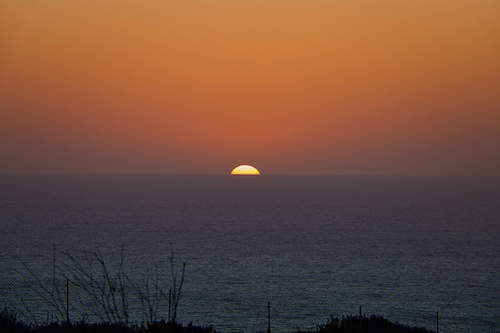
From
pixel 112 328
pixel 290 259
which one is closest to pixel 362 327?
pixel 112 328

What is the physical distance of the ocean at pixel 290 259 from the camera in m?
54.8

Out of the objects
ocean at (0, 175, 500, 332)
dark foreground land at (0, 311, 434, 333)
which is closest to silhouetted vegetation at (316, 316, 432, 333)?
dark foreground land at (0, 311, 434, 333)

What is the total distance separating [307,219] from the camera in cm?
15275

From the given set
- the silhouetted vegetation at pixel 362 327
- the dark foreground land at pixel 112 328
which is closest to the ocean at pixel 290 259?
the dark foreground land at pixel 112 328

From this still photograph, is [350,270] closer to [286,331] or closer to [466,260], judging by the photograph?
[466,260]

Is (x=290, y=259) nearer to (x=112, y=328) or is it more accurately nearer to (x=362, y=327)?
(x=362, y=327)

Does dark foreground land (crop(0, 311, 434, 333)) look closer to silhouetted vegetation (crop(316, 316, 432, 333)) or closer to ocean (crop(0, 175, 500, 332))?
silhouetted vegetation (crop(316, 316, 432, 333))

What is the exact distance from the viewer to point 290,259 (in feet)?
287

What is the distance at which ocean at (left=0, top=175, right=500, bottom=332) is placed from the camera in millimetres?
54812

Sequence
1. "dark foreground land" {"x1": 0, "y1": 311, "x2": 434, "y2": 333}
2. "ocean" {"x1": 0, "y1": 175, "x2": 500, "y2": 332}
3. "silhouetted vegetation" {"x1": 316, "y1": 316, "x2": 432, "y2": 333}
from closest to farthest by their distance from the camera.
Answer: "dark foreground land" {"x1": 0, "y1": 311, "x2": 434, "y2": 333} → "silhouetted vegetation" {"x1": 316, "y1": 316, "x2": 432, "y2": 333} → "ocean" {"x1": 0, "y1": 175, "x2": 500, "y2": 332}

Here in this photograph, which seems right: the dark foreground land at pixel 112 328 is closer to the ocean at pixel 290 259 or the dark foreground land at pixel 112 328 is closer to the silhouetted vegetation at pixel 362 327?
the silhouetted vegetation at pixel 362 327

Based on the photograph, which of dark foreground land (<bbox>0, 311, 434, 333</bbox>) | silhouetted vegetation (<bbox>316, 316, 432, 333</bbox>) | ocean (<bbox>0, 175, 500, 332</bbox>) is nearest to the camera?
dark foreground land (<bbox>0, 311, 434, 333</bbox>)

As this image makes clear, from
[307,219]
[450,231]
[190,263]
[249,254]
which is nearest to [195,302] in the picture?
[190,263]

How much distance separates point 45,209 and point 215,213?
50922 millimetres
